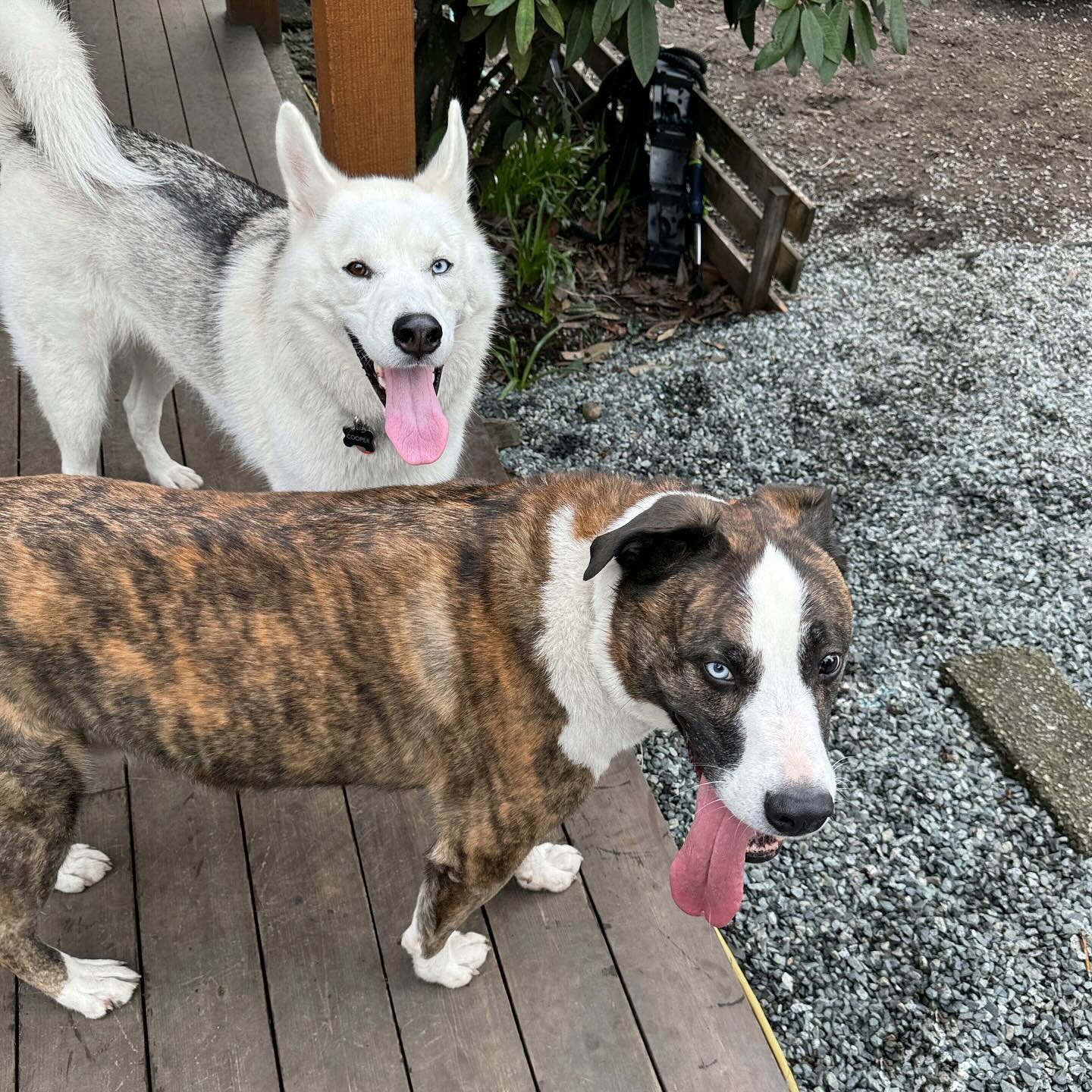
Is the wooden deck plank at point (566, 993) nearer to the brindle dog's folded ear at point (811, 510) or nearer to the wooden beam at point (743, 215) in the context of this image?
the brindle dog's folded ear at point (811, 510)

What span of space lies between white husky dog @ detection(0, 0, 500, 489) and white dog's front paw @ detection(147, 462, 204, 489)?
270mm

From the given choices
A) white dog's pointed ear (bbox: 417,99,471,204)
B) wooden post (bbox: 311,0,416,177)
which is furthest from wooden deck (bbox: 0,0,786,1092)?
wooden post (bbox: 311,0,416,177)

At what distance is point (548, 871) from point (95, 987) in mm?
1080

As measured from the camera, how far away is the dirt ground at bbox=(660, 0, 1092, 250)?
20.1 feet

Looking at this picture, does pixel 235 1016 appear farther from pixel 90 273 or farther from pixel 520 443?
pixel 520 443

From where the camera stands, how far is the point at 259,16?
19.6 feet

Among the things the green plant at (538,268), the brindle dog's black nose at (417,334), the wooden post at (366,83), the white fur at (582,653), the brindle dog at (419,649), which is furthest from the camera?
the green plant at (538,268)

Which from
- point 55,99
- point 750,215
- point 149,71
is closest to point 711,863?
point 55,99

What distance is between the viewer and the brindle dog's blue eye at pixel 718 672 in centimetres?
174

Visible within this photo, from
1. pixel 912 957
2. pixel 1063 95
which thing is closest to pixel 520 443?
pixel 912 957

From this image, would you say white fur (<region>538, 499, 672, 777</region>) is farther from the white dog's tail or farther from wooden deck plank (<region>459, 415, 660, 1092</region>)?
the white dog's tail

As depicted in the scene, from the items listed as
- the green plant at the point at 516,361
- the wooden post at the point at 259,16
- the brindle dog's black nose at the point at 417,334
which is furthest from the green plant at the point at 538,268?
the brindle dog's black nose at the point at 417,334

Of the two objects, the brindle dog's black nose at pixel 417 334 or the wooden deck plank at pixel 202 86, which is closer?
the brindle dog's black nose at pixel 417 334

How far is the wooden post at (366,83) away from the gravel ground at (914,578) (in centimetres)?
146
